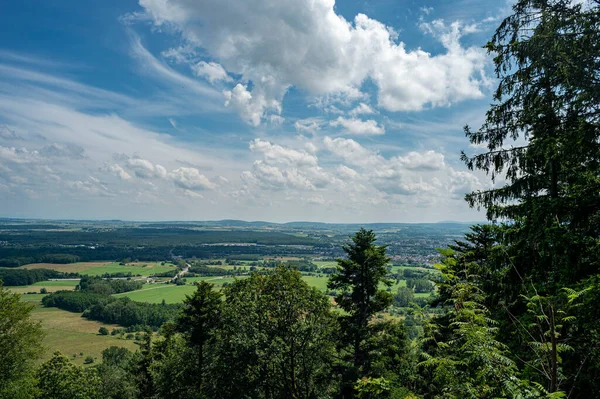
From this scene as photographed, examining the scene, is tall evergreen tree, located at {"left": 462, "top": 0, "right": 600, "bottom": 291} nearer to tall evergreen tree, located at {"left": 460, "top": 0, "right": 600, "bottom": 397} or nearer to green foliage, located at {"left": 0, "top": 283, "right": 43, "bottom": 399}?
tall evergreen tree, located at {"left": 460, "top": 0, "right": 600, "bottom": 397}

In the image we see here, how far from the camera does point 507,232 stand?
26.1ft

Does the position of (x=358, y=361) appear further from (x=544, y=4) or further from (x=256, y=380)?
(x=544, y=4)

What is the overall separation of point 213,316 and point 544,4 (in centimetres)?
2129

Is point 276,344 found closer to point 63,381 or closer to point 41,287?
point 63,381

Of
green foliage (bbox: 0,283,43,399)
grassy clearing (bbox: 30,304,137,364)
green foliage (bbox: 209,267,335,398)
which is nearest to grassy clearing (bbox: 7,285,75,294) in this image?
grassy clearing (bbox: 30,304,137,364)

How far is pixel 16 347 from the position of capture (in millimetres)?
19844

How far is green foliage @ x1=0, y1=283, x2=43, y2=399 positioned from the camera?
1834cm

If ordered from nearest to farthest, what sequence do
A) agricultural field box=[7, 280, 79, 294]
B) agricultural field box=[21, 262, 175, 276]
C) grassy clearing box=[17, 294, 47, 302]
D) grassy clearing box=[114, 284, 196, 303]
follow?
grassy clearing box=[114, 284, 196, 303] < grassy clearing box=[17, 294, 47, 302] < agricultural field box=[7, 280, 79, 294] < agricultural field box=[21, 262, 175, 276]

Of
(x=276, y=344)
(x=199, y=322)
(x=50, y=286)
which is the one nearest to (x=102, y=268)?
(x=50, y=286)

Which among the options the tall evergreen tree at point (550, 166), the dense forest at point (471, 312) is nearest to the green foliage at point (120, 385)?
the dense forest at point (471, 312)

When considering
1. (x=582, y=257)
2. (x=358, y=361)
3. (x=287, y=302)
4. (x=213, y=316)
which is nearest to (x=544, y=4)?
(x=582, y=257)

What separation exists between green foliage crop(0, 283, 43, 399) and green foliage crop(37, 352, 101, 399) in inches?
49.9

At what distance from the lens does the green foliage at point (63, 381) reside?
69.7 feet

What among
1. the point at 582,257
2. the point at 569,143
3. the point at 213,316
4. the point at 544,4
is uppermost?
the point at 544,4
